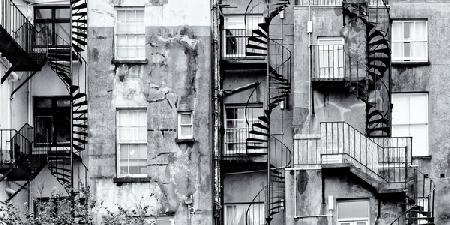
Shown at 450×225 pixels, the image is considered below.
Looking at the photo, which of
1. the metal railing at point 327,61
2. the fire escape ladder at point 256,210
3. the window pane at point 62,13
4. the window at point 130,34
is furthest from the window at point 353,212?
the window pane at point 62,13

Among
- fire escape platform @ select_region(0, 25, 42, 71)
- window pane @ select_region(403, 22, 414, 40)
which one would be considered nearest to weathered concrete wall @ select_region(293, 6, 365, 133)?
window pane @ select_region(403, 22, 414, 40)

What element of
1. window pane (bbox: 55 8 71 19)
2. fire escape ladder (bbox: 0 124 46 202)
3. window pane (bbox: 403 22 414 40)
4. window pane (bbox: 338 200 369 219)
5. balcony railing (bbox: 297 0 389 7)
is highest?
balcony railing (bbox: 297 0 389 7)

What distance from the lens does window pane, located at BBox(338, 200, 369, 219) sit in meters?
65.4

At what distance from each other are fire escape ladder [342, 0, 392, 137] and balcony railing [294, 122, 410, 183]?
206cm

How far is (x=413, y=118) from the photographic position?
227 feet

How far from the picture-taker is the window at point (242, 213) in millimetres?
69562

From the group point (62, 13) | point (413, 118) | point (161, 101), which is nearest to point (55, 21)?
point (62, 13)

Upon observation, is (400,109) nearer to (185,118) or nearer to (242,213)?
(242,213)

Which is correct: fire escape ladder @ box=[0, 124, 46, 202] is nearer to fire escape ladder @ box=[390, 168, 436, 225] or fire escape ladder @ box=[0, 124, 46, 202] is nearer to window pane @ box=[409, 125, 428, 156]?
fire escape ladder @ box=[390, 168, 436, 225]

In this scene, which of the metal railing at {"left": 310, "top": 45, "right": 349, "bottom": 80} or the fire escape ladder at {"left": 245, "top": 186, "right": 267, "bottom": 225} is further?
the fire escape ladder at {"left": 245, "top": 186, "right": 267, "bottom": 225}

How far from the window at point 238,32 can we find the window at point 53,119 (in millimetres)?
6240

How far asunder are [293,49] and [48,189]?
10249mm

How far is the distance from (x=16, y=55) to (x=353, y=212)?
12887 millimetres

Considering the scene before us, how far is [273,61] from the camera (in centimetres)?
6981
